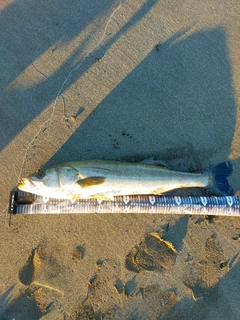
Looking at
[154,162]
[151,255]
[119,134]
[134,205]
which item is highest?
[119,134]

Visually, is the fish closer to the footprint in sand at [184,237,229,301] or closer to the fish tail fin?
the fish tail fin

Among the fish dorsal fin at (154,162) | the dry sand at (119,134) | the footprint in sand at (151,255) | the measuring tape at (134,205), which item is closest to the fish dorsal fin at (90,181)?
the measuring tape at (134,205)

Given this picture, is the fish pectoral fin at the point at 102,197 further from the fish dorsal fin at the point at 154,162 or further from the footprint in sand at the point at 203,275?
the footprint in sand at the point at 203,275

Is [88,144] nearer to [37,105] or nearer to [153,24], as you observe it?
[37,105]

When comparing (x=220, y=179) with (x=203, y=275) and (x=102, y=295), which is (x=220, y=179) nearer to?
(x=203, y=275)

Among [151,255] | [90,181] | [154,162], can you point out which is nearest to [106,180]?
[90,181]

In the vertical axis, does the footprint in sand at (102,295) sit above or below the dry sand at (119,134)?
below
